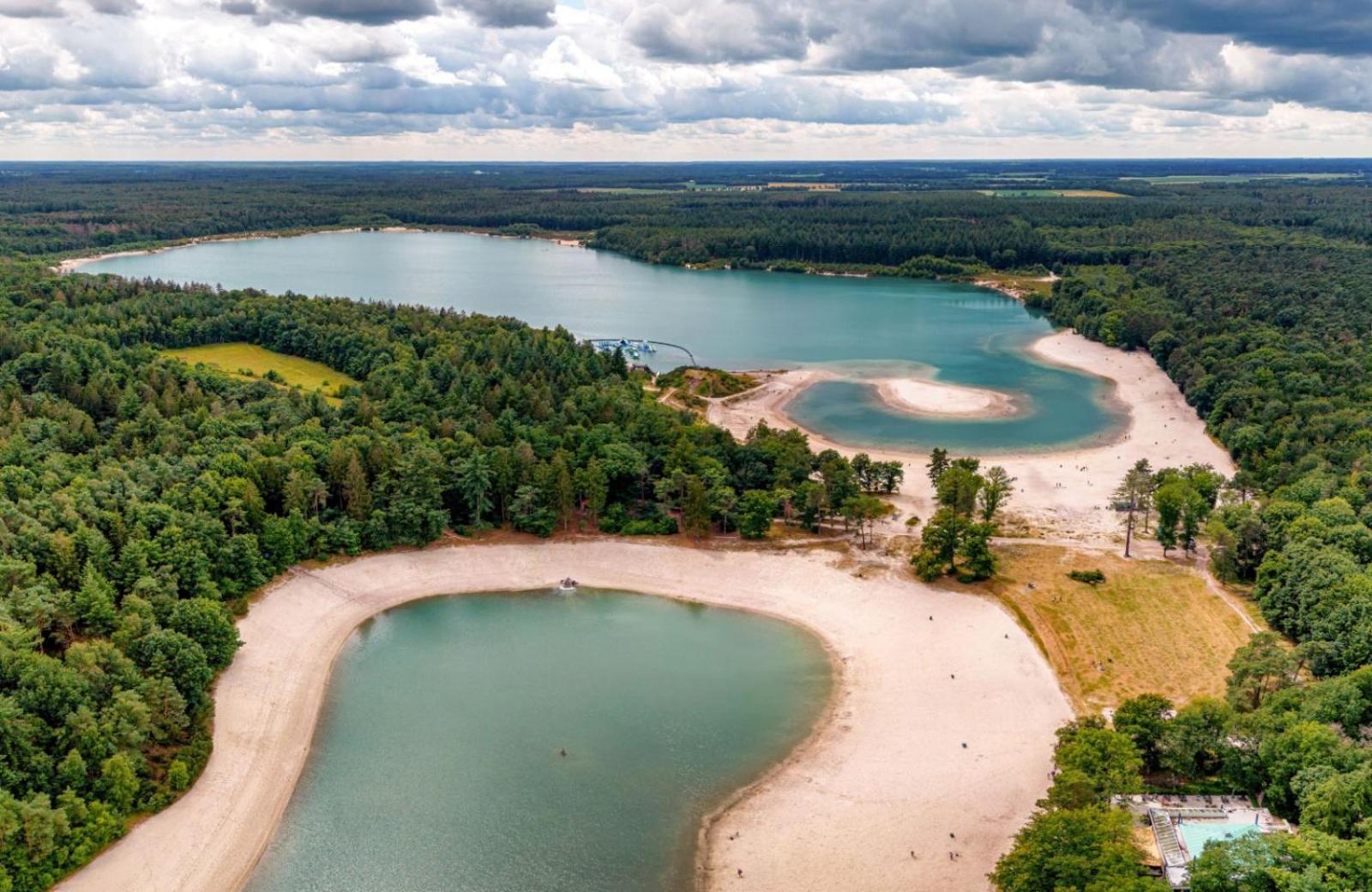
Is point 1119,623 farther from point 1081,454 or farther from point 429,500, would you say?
point 429,500

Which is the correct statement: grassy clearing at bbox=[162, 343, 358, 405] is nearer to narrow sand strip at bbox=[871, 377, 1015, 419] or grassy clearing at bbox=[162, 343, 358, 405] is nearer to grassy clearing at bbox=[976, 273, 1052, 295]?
narrow sand strip at bbox=[871, 377, 1015, 419]

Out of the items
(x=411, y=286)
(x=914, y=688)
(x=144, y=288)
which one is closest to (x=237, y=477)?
(x=914, y=688)

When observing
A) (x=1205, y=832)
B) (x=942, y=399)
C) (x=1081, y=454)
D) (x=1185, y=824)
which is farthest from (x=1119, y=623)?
(x=942, y=399)

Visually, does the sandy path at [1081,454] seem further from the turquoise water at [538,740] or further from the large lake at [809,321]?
the turquoise water at [538,740]

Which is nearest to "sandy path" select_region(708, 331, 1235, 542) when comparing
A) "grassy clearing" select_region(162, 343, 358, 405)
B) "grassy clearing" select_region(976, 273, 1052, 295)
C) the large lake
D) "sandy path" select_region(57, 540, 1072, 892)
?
the large lake

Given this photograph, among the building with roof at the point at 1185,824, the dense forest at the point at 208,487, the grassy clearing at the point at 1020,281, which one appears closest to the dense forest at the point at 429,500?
the dense forest at the point at 208,487

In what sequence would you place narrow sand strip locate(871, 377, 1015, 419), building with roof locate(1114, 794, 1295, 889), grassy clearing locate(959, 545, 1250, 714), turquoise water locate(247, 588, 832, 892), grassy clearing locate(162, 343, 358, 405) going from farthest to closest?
→ narrow sand strip locate(871, 377, 1015, 419) < grassy clearing locate(162, 343, 358, 405) < grassy clearing locate(959, 545, 1250, 714) < turquoise water locate(247, 588, 832, 892) < building with roof locate(1114, 794, 1295, 889)

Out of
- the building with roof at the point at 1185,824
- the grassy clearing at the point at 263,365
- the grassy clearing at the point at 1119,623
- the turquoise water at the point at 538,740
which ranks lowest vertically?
the turquoise water at the point at 538,740
